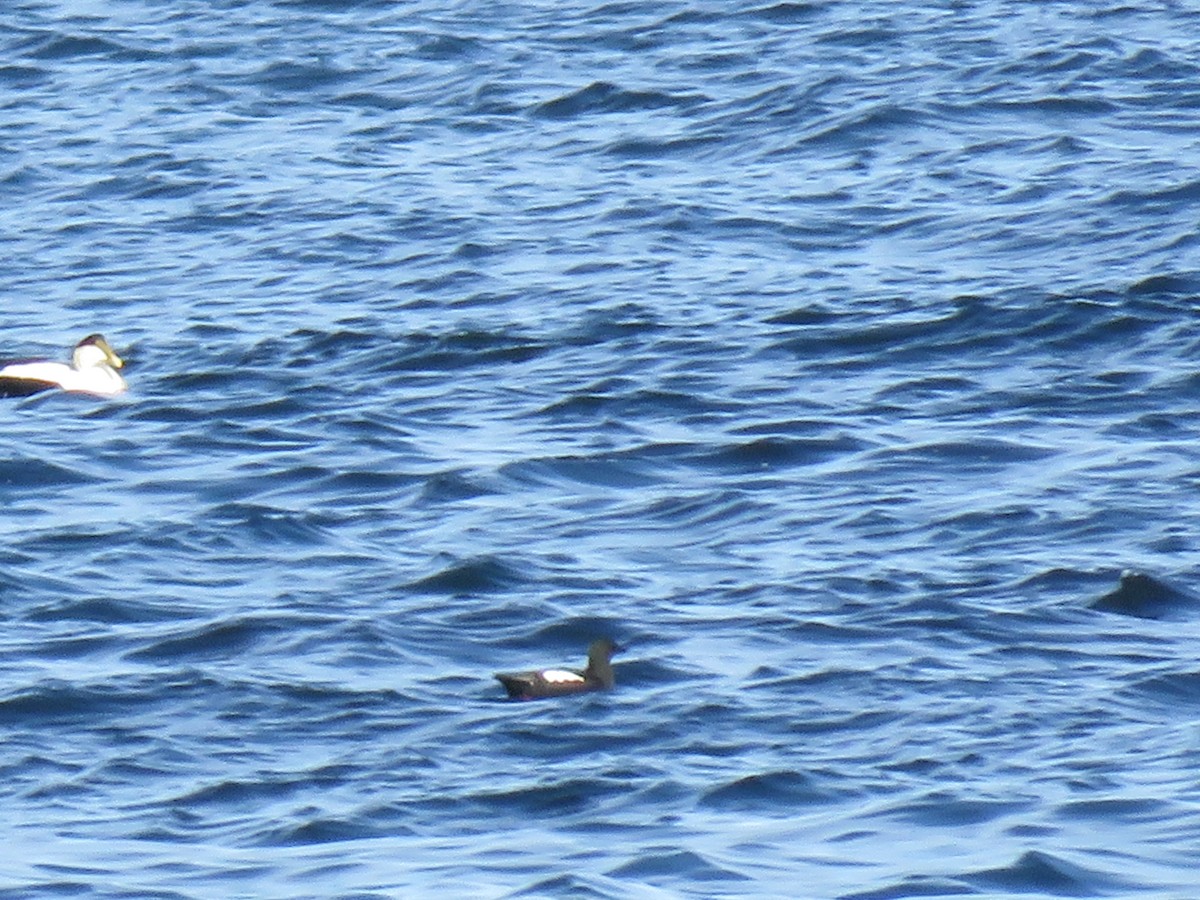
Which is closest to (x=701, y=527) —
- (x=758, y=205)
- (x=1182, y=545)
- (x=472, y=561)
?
(x=472, y=561)

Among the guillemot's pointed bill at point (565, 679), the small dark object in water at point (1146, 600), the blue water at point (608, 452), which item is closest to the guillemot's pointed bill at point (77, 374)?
the blue water at point (608, 452)

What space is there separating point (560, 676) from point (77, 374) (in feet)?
19.4

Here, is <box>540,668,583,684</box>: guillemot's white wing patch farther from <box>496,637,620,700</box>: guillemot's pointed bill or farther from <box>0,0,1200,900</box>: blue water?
<box>0,0,1200,900</box>: blue water

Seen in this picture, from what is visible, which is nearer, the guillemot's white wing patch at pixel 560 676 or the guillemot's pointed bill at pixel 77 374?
the guillemot's white wing patch at pixel 560 676

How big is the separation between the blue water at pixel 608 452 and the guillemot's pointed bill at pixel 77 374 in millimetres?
127

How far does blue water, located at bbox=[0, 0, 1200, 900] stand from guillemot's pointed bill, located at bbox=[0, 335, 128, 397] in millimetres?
127

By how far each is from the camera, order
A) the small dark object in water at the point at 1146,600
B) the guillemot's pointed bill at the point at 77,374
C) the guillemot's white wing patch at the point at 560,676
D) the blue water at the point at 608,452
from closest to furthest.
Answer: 1. the blue water at the point at 608,452
2. the guillemot's white wing patch at the point at 560,676
3. the small dark object in water at the point at 1146,600
4. the guillemot's pointed bill at the point at 77,374

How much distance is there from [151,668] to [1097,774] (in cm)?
371

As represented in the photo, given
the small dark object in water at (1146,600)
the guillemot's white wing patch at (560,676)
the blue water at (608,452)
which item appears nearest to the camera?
the blue water at (608,452)

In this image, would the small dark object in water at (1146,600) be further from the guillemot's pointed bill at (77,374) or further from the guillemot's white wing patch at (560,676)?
the guillemot's pointed bill at (77,374)

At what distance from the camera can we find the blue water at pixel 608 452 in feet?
33.4

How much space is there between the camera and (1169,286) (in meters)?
17.3

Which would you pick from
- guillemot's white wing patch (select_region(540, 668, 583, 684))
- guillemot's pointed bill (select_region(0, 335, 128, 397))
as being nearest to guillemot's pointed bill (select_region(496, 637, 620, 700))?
guillemot's white wing patch (select_region(540, 668, 583, 684))

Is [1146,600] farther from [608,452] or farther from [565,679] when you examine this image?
[608,452]
